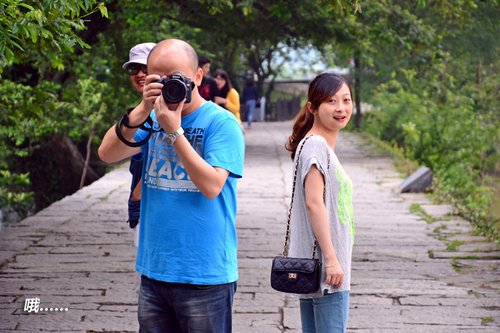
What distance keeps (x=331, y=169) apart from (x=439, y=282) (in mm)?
3254

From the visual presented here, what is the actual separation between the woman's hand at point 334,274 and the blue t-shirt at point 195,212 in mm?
437

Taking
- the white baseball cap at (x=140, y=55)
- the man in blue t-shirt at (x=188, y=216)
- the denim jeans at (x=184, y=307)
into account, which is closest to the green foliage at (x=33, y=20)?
the white baseball cap at (x=140, y=55)

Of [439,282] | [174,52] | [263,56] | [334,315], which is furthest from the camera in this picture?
[263,56]

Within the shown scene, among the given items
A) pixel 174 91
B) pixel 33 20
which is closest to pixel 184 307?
pixel 174 91

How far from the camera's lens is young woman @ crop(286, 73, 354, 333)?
300 cm

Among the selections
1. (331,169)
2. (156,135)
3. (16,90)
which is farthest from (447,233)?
(156,135)

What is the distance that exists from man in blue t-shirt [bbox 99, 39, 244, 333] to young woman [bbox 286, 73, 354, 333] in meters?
0.42

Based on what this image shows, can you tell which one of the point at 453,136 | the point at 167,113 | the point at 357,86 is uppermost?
the point at 167,113

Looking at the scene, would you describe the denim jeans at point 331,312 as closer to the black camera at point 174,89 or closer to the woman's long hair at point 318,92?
the woman's long hair at point 318,92

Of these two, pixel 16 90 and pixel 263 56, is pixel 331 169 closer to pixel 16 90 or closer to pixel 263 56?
pixel 16 90

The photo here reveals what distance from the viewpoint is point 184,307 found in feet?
8.79

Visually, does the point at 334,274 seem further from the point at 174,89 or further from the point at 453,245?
the point at 453,245

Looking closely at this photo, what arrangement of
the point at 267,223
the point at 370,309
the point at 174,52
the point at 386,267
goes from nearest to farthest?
the point at 174,52
the point at 370,309
the point at 386,267
the point at 267,223

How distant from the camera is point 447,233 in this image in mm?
7914
